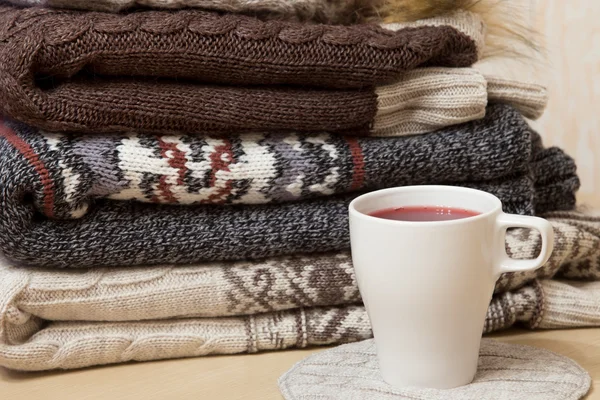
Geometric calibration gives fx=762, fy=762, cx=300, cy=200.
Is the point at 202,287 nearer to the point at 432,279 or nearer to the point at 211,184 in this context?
the point at 211,184

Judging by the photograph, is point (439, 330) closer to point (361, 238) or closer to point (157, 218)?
point (361, 238)

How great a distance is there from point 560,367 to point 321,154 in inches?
9.2

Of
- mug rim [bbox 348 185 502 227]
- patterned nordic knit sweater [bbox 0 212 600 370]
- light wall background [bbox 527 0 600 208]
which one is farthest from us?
light wall background [bbox 527 0 600 208]

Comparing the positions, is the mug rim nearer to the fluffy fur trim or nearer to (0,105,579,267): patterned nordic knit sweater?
(0,105,579,267): patterned nordic knit sweater

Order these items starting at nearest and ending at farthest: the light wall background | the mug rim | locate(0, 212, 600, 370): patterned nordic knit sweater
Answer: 1. the mug rim
2. locate(0, 212, 600, 370): patterned nordic knit sweater
3. the light wall background

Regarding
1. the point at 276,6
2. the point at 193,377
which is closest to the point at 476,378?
the point at 193,377

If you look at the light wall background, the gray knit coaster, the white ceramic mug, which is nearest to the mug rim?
the white ceramic mug

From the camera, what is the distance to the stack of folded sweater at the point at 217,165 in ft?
1.80

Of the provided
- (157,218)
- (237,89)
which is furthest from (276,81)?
(157,218)

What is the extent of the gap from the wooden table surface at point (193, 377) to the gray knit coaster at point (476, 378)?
19 mm

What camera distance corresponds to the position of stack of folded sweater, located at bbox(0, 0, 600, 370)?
55cm

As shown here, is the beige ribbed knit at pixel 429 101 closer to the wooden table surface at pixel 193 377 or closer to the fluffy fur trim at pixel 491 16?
the fluffy fur trim at pixel 491 16

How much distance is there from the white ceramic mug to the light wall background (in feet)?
1.47

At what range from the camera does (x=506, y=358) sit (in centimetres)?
55
